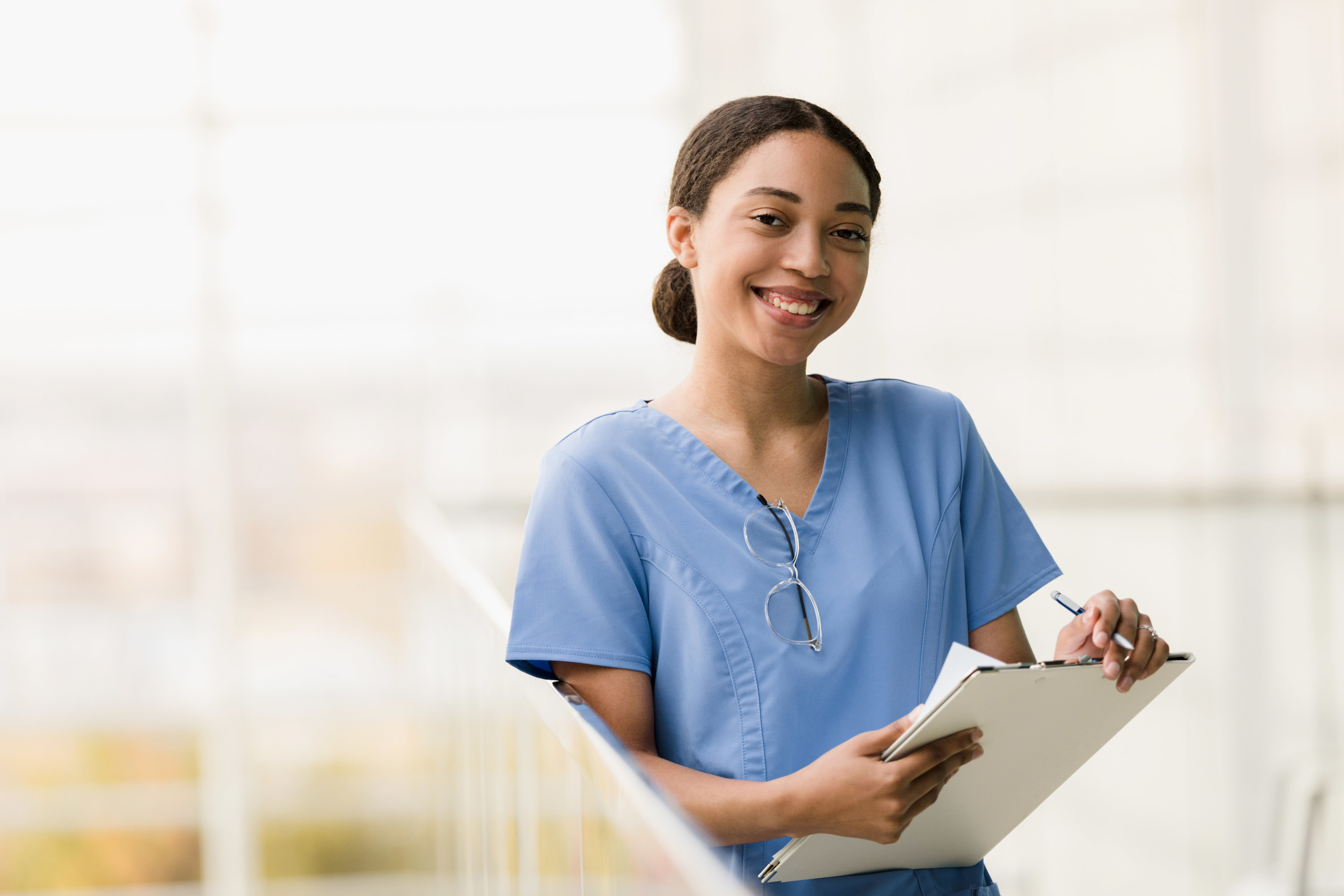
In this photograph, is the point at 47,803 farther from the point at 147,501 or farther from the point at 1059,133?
the point at 1059,133

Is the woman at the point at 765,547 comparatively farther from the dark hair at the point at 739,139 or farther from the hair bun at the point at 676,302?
the hair bun at the point at 676,302

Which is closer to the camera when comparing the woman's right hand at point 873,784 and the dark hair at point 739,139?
the woman's right hand at point 873,784

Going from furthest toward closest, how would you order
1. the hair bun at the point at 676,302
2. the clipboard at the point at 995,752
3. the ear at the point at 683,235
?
the hair bun at the point at 676,302
the ear at the point at 683,235
the clipboard at the point at 995,752

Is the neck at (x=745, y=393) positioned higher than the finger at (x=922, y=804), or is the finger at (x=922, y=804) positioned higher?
the neck at (x=745, y=393)

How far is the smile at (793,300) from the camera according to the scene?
121 centimetres

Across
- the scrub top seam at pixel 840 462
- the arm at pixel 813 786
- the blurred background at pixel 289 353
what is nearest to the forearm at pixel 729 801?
the arm at pixel 813 786

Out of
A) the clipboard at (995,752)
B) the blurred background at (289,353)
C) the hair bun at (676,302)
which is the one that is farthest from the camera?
the blurred background at (289,353)

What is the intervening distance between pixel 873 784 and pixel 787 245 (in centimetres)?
49

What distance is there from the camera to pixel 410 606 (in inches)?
169

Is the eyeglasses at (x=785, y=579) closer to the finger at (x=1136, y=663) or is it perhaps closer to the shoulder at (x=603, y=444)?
the shoulder at (x=603, y=444)

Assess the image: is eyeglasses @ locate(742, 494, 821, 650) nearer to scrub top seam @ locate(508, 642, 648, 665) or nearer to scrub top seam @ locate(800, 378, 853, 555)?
scrub top seam @ locate(800, 378, 853, 555)

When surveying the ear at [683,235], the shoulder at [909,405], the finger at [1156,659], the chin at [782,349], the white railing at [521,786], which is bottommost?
the white railing at [521,786]

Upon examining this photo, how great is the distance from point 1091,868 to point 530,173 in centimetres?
323

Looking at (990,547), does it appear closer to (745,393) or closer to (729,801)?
(745,393)
